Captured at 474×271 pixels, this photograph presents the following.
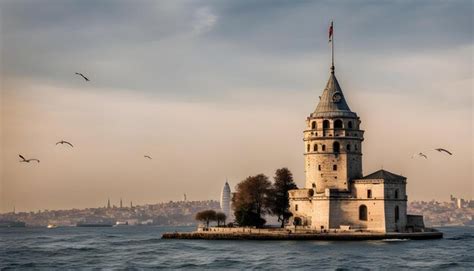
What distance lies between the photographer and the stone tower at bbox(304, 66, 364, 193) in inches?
3430

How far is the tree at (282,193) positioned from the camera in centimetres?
9250

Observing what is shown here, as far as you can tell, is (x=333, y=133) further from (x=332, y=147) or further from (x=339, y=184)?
(x=339, y=184)

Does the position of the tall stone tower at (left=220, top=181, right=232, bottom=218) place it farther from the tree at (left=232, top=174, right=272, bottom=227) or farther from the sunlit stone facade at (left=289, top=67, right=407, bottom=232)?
the sunlit stone facade at (left=289, top=67, right=407, bottom=232)

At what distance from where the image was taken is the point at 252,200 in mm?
92312

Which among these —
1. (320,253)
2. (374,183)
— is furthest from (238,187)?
(320,253)

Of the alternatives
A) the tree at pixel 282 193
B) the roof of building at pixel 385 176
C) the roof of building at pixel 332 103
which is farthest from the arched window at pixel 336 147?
the tree at pixel 282 193

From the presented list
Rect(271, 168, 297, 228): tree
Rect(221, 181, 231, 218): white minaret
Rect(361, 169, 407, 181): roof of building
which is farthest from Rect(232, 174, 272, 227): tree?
Rect(221, 181, 231, 218): white minaret

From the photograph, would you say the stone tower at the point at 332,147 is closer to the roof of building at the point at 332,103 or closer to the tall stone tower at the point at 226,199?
the roof of building at the point at 332,103

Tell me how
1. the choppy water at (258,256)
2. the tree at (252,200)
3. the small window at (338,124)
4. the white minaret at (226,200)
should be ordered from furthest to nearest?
the white minaret at (226,200) → the tree at (252,200) → the small window at (338,124) → the choppy water at (258,256)

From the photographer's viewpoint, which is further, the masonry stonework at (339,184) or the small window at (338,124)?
the small window at (338,124)

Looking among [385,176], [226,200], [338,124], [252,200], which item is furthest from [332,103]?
[226,200]

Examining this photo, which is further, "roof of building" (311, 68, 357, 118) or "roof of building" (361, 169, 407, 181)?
"roof of building" (311, 68, 357, 118)

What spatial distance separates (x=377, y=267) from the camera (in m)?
57.5

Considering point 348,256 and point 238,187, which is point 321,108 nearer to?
point 238,187
